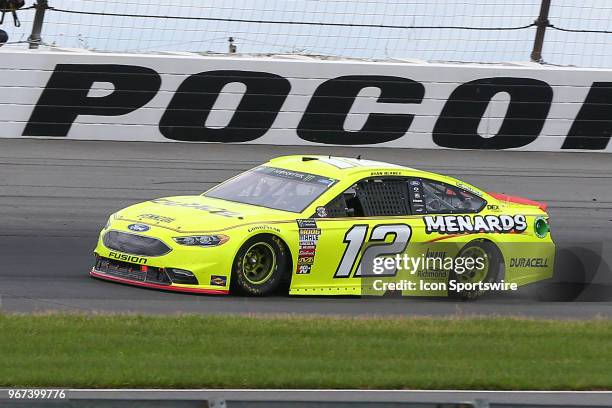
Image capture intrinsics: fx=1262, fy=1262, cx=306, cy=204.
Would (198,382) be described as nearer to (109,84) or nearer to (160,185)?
(160,185)

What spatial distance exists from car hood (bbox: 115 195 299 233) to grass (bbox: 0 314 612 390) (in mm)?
1282

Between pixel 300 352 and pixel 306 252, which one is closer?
pixel 300 352

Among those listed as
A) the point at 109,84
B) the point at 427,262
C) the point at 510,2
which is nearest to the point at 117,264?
the point at 427,262

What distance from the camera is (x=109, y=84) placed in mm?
17031

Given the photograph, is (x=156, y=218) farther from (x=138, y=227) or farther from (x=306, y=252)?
(x=306, y=252)

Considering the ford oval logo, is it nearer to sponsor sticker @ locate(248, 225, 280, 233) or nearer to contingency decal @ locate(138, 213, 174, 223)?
contingency decal @ locate(138, 213, 174, 223)

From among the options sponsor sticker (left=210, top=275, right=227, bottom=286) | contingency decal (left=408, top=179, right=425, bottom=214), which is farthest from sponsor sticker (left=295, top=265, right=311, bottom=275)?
contingency decal (left=408, top=179, right=425, bottom=214)

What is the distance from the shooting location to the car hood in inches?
406

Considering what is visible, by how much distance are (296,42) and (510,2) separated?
3.12 meters

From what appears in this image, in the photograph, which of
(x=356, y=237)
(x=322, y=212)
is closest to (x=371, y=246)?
(x=356, y=237)

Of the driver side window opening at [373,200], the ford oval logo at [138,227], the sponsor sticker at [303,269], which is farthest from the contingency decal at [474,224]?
the ford oval logo at [138,227]

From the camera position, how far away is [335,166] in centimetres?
1124

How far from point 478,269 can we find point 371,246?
1100 millimetres

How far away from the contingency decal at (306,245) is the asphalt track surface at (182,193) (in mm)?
281
